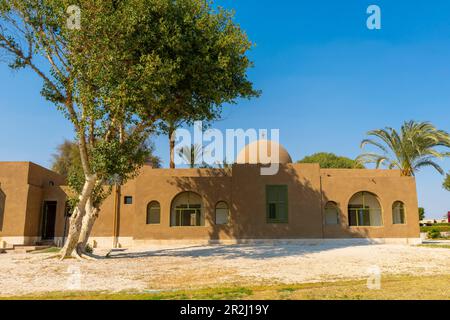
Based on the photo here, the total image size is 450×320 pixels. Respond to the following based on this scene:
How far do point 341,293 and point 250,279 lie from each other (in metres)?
3.39

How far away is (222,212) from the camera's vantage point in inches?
1088

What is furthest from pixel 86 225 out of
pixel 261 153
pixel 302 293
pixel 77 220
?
pixel 261 153

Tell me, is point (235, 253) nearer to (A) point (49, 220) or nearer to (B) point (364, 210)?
(B) point (364, 210)

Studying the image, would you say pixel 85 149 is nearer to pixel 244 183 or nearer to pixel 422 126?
pixel 244 183

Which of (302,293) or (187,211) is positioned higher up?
(187,211)

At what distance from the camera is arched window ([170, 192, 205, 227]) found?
2714cm

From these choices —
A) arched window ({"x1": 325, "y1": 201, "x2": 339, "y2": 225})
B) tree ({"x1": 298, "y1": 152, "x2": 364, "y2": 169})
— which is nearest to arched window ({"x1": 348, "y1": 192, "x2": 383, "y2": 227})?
arched window ({"x1": 325, "y1": 201, "x2": 339, "y2": 225})

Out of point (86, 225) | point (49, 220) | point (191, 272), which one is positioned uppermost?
point (49, 220)

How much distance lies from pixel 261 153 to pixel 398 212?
1189 cm

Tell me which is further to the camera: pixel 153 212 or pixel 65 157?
pixel 65 157

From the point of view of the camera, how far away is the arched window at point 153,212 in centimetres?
2712

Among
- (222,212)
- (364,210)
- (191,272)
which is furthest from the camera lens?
(364,210)

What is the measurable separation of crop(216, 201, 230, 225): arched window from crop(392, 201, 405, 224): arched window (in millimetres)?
12322
